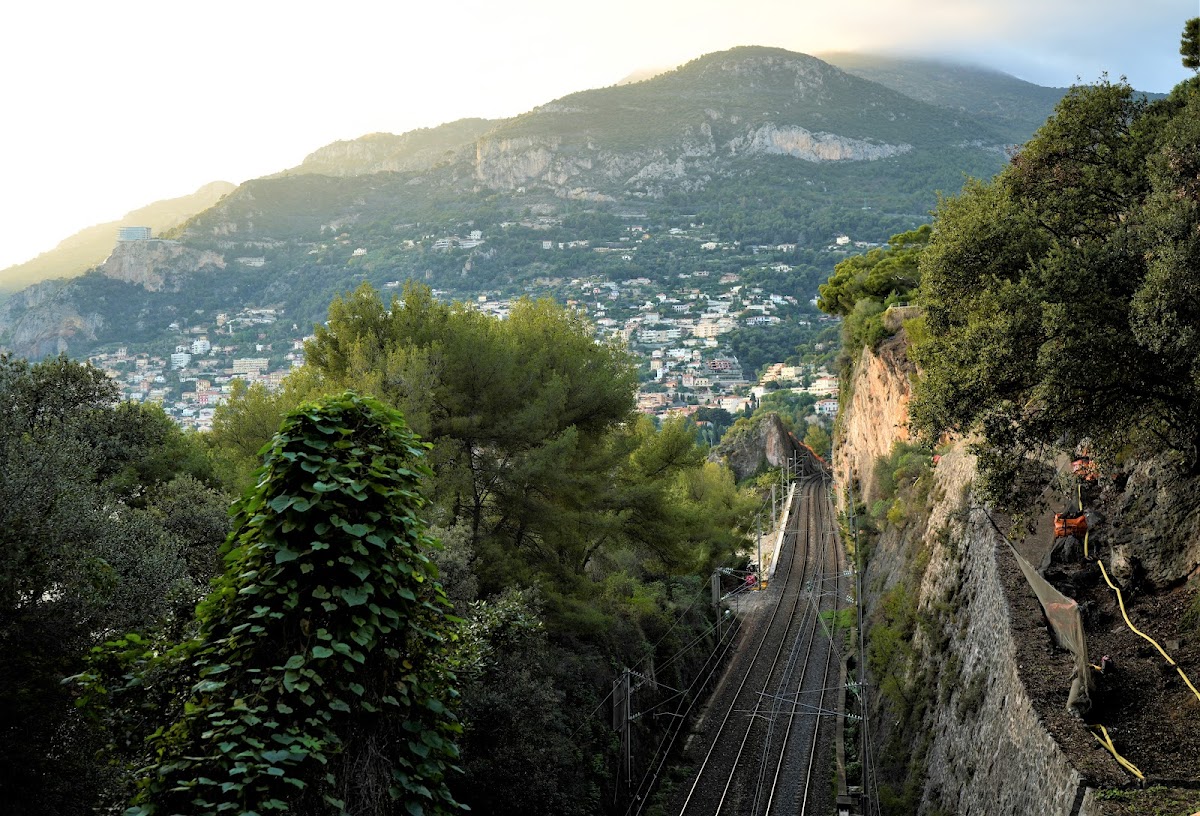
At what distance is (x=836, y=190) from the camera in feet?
569

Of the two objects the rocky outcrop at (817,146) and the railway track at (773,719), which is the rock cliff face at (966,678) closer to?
the railway track at (773,719)

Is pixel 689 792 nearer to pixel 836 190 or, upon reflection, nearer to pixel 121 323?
pixel 121 323

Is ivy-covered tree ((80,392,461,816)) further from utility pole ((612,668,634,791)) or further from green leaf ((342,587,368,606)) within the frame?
utility pole ((612,668,634,791))

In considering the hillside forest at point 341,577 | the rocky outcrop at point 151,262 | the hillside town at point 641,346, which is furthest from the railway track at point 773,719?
the rocky outcrop at point 151,262

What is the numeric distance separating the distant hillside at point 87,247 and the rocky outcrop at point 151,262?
14.3 ft

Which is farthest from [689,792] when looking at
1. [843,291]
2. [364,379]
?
[843,291]

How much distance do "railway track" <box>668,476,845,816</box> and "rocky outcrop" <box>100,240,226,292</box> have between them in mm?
100301

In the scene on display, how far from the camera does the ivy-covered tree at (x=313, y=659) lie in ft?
16.5

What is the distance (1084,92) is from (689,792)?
1424 cm

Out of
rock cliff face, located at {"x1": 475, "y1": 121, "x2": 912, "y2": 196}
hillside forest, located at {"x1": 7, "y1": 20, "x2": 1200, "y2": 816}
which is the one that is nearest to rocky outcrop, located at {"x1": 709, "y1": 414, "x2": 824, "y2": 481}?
hillside forest, located at {"x1": 7, "y1": 20, "x2": 1200, "y2": 816}

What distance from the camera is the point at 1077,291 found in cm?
908

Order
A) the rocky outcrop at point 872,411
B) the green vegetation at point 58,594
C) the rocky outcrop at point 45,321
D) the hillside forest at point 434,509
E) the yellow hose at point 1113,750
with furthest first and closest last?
1. the rocky outcrop at point 45,321
2. the rocky outcrop at point 872,411
3. the green vegetation at point 58,594
4. the yellow hose at point 1113,750
5. the hillside forest at point 434,509

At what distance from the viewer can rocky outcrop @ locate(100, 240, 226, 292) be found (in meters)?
109

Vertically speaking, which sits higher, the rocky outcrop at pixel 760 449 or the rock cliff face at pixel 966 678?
the rock cliff face at pixel 966 678
